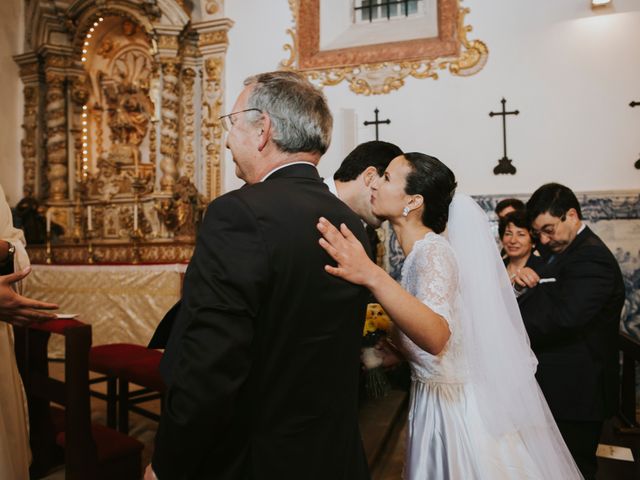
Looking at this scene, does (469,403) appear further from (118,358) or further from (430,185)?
(118,358)

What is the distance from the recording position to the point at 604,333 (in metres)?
2.72

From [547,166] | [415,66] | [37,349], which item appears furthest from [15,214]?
[547,166]

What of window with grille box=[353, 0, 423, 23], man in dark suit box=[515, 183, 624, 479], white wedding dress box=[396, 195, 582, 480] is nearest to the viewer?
white wedding dress box=[396, 195, 582, 480]

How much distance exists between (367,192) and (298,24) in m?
4.89

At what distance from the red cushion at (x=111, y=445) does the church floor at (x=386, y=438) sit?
1.58ft

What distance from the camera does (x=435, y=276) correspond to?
1.89 m

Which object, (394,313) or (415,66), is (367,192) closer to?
(394,313)

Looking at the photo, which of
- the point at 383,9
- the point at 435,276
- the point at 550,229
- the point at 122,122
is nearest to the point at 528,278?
the point at 550,229

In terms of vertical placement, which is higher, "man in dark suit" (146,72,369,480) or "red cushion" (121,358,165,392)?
"man in dark suit" (146,72,369,480)

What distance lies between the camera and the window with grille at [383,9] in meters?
6.65

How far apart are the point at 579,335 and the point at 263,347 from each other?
2.03 m

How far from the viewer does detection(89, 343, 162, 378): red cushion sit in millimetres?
3750

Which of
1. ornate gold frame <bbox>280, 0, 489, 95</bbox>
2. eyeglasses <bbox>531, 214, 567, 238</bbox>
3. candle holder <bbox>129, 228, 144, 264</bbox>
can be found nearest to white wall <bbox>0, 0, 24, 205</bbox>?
candle holder <bbox>129, 228, 144, 264</bbox>

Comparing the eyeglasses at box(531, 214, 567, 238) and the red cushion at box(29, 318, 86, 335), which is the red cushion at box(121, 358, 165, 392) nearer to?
the red cushion at box(29, 318, 86, 335)
